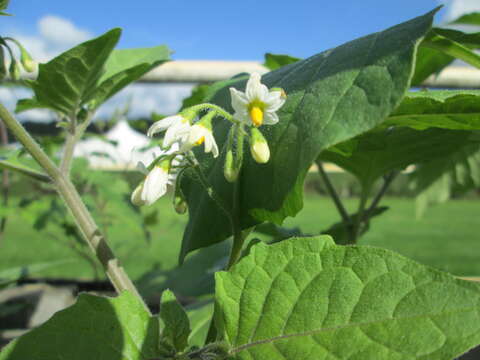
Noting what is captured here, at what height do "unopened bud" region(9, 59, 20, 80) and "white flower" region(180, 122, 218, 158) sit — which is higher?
"unopened bud" region(9, 59, 20, 80)

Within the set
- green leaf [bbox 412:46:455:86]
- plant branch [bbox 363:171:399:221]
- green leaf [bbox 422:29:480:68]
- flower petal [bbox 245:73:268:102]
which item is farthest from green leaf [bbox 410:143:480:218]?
flower petal [bbox 245:73:268:102]

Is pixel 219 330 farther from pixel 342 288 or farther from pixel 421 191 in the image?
pixel 421 191

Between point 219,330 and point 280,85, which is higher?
point 280,85

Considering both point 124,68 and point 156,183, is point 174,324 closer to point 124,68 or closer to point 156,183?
point 156,183

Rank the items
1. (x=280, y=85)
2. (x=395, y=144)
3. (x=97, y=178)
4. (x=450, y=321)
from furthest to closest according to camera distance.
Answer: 1. (x=97, y=178)
2. (x=395, y=144)
3. (x=280, y=85)
4. (x=450, y=321)

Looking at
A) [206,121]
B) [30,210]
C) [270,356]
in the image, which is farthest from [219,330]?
[30,210]

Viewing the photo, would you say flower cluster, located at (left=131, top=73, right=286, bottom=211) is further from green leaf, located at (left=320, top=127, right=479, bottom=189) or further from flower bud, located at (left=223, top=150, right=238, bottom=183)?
green leaf, located at (left=320, top=127, right=479, bottom=189)

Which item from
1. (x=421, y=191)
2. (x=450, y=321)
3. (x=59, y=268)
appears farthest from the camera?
(x=59, y=268)
